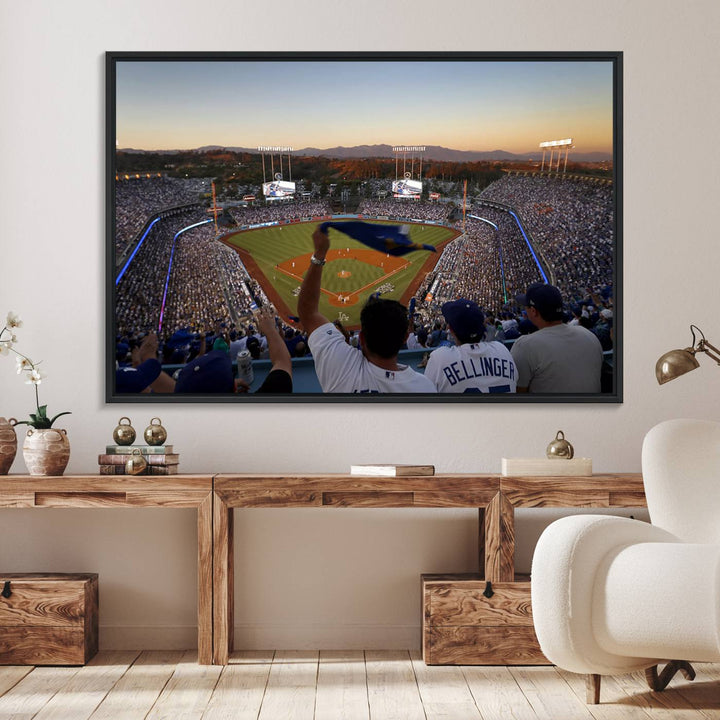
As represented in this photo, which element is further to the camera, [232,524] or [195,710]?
[232,524]

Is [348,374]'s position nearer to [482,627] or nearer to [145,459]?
[145,459]

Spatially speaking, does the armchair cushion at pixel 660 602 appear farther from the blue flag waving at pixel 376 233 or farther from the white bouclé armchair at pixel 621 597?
the blue flag waving at pixel 376 233

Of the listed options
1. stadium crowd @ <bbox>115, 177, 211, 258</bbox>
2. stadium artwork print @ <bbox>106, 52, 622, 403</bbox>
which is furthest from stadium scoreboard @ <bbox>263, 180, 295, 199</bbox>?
stadium crowd @ <bbox>115, 177, 211, 258</bbox>

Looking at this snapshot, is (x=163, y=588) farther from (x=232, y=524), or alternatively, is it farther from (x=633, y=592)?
(x=633, y=592)

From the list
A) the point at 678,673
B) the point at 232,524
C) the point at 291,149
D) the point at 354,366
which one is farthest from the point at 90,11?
the point at 678,673

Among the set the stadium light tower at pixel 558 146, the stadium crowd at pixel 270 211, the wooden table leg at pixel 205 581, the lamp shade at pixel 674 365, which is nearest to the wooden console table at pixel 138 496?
the wooden table leg at pixel 205 581

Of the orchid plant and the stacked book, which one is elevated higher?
the orchid plant

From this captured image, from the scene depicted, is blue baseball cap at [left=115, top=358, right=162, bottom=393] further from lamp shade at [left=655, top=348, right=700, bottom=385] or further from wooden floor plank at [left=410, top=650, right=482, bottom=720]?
lamp shade at [left=655, top=348, right=700, bottom=385]

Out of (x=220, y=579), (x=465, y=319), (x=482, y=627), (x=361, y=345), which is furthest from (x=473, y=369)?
(x=220, y=579)
